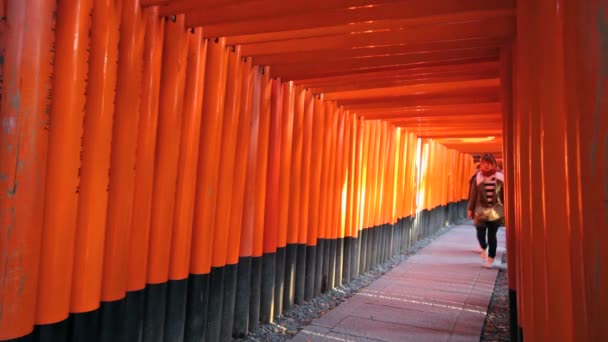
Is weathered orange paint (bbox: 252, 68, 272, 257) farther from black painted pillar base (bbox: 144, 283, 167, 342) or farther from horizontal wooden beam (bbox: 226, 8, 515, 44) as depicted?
black painted pillar base (bbox: 144, 283, 167, 342)

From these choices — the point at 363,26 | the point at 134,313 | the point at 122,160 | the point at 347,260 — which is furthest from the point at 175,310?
the point at 347,260

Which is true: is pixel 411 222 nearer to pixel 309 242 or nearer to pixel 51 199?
pixel 309 242

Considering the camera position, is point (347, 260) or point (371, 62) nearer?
point (371, 62)

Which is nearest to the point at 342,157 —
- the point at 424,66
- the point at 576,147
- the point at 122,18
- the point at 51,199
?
the point at 424,66

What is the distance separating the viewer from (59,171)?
2297 millimetres

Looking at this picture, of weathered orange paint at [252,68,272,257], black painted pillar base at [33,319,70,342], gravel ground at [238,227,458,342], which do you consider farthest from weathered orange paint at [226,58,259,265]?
black painted pillar base at [33,319,70,342]

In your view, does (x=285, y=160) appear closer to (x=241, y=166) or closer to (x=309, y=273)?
(x=241, y=166)

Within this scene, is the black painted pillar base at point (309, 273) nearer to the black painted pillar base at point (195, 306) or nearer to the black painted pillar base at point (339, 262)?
the black painted pillar base at point (339, 262)

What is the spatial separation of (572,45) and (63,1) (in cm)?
245

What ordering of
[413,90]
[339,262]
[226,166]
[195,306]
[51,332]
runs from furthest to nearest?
1. [339,262]
2. [413,90]
3. [226,166]
4. [195,306]
5. [51,332]

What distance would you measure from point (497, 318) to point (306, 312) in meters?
2.27

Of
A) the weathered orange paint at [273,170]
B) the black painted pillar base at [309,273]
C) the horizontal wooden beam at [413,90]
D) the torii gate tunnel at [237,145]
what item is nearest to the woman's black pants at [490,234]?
the torii gate tunnel at [237,145]

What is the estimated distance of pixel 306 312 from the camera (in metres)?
4.85

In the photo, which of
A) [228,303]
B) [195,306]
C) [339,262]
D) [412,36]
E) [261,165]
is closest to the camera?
[412,36]
